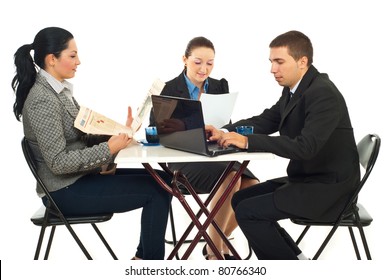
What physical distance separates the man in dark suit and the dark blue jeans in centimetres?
46

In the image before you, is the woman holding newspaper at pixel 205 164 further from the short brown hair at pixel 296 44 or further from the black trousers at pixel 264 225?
the short brown hair at pixel 296 44

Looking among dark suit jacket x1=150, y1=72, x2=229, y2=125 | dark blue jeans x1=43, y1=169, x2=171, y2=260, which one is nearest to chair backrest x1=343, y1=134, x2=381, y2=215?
dark blue jeans x1=43, y1=169, x2=171, y2=260

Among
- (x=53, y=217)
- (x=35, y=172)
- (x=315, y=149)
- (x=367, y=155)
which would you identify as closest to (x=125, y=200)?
(x=53, y=217)

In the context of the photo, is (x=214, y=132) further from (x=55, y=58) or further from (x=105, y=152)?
(x=55, y=58)

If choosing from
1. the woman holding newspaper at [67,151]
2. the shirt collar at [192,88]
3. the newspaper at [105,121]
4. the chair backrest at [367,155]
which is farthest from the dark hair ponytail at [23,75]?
the chair backrest at [367,155]

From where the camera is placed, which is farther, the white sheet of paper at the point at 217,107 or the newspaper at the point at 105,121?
the white sheet of paper at the point at 217,107

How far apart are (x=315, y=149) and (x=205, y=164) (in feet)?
3.34

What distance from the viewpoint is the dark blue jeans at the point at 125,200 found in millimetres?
3232

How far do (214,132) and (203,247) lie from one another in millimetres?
1277

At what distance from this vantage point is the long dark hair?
11.0ft

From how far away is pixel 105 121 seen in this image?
321 cm

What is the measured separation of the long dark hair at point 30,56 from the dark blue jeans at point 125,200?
588 mm

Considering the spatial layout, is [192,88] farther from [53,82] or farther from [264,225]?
[264,225]

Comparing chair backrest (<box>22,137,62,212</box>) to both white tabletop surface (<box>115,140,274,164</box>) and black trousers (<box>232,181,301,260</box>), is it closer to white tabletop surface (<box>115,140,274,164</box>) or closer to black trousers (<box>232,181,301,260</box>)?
white tabletop surface (<box>115,140,274,164</box>)
